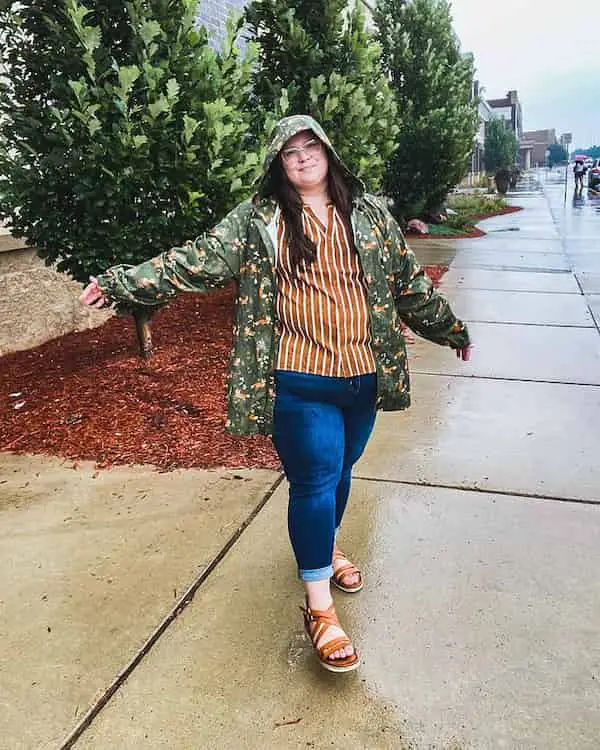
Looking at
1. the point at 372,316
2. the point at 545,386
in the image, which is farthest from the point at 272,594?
the point at 545,386

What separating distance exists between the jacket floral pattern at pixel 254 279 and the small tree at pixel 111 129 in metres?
2.19

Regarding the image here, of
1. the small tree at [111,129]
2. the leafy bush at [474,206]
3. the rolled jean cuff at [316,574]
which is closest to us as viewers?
the rolled jean cuff at [316,574]

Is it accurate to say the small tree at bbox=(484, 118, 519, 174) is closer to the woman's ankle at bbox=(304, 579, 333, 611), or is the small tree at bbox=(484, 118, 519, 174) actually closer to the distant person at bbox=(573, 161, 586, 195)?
the distant person at bbox=(573, 161, 586, 195)

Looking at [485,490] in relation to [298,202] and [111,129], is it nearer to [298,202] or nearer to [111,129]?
[298,202]

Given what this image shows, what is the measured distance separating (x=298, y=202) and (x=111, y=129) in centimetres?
263

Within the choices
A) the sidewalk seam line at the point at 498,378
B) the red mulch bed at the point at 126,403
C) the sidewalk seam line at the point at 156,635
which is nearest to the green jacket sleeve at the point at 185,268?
the sidewalk seam line at the point at 156,635

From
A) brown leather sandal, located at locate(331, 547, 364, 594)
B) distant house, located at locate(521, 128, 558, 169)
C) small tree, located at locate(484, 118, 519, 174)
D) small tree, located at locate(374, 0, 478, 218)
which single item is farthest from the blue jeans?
distant house, located at locate(521, 128, 558, 169)

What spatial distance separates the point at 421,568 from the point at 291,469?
0.90m

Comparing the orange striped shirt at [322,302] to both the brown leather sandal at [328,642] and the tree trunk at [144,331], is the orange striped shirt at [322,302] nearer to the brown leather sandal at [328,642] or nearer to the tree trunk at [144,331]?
the brown leather sandal at [328,642]

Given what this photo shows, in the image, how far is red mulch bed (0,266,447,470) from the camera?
4.14m

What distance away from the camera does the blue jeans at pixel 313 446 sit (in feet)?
7.62

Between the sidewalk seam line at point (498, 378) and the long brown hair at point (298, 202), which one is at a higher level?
the long brown hair at point (298, 202)

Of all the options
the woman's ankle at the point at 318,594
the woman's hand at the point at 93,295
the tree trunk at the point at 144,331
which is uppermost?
the woman's hand at the point at 93,295

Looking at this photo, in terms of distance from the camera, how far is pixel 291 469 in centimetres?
238
